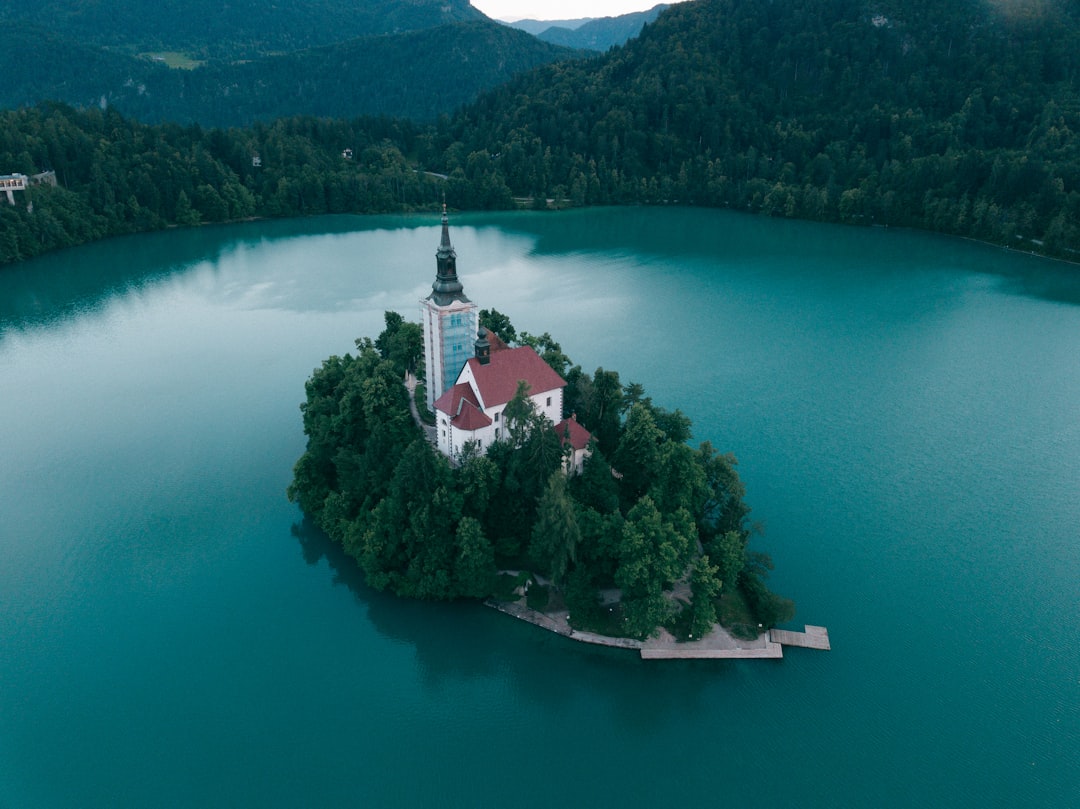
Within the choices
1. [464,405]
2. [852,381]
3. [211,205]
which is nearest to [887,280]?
[852,381]

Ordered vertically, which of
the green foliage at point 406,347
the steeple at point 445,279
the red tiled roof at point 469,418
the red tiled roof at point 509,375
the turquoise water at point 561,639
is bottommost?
the turquoise water at point 561,639

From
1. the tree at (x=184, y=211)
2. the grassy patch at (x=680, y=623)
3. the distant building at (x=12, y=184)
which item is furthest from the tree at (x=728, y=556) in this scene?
the tree at (x=184, y=211)

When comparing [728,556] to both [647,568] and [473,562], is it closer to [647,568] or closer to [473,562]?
[647,568]

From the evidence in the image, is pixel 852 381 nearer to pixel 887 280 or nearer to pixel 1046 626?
pixel 1046 626

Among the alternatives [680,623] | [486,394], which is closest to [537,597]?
[680,623]

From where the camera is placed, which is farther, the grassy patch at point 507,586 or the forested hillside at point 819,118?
the forested hillside at point 819,118

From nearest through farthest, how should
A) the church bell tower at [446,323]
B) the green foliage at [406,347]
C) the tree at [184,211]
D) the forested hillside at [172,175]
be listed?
the church bell tower at [446,323] < the green foliage at [406,347] < the forested hillside at [172,175] < the tree at [184,211]

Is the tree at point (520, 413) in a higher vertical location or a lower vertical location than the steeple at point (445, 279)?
lower

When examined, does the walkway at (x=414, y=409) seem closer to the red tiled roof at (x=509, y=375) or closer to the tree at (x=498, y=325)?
the red tiled roof at (x=509, y=375)
